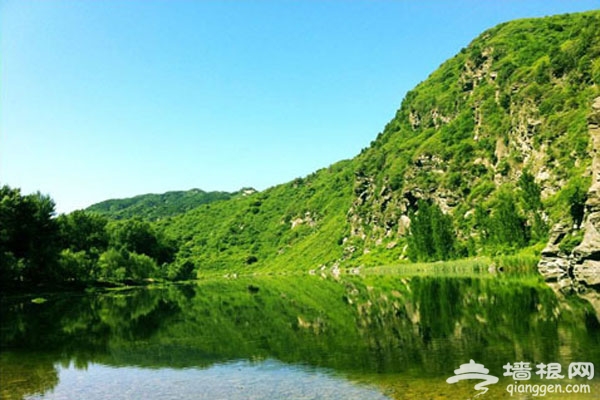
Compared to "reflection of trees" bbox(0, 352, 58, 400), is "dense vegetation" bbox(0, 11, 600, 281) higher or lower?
higher

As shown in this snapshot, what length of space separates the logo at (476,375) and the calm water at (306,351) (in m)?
0.29

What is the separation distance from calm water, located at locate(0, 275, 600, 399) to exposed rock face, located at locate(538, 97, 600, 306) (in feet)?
46.0

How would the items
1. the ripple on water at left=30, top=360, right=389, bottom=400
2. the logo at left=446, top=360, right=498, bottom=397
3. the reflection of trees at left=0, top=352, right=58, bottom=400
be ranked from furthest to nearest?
the reflection of trees at left=0, top=352, right=58, bottom=400
the ripple on water at left=30, top=360, right=389, bottom=400
the logo at left=446, top=360, right=498, bottom=397

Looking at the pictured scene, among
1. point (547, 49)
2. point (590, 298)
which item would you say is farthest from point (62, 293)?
point (547, 49)

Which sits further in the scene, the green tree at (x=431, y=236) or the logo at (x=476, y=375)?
the green tree at (x=431, y=236)

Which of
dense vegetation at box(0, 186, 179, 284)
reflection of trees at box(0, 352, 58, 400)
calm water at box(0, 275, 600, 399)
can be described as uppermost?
dense vegetation at box(0, 186, 179, 284)

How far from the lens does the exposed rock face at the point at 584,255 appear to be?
5612 cm

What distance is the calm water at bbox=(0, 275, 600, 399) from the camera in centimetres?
1975

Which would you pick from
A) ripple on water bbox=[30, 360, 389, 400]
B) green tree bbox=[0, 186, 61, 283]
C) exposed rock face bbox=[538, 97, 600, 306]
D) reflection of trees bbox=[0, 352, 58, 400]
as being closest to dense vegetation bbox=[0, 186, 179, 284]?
green tree bbox=[0, 186, 61, 283]

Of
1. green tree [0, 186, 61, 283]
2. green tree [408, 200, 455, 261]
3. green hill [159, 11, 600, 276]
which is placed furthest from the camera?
green tree [408, 200, 455, 261]

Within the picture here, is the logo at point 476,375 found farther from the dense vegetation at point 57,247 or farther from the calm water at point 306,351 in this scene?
the dense vegetation at point 57,247

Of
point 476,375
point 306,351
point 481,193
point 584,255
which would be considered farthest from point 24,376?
point 481,193

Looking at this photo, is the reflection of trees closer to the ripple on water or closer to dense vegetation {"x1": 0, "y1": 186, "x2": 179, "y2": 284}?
the ripple on water

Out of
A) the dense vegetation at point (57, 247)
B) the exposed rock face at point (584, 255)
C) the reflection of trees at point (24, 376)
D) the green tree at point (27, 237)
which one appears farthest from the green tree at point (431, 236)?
the reflection of trees at point (24, 376)
